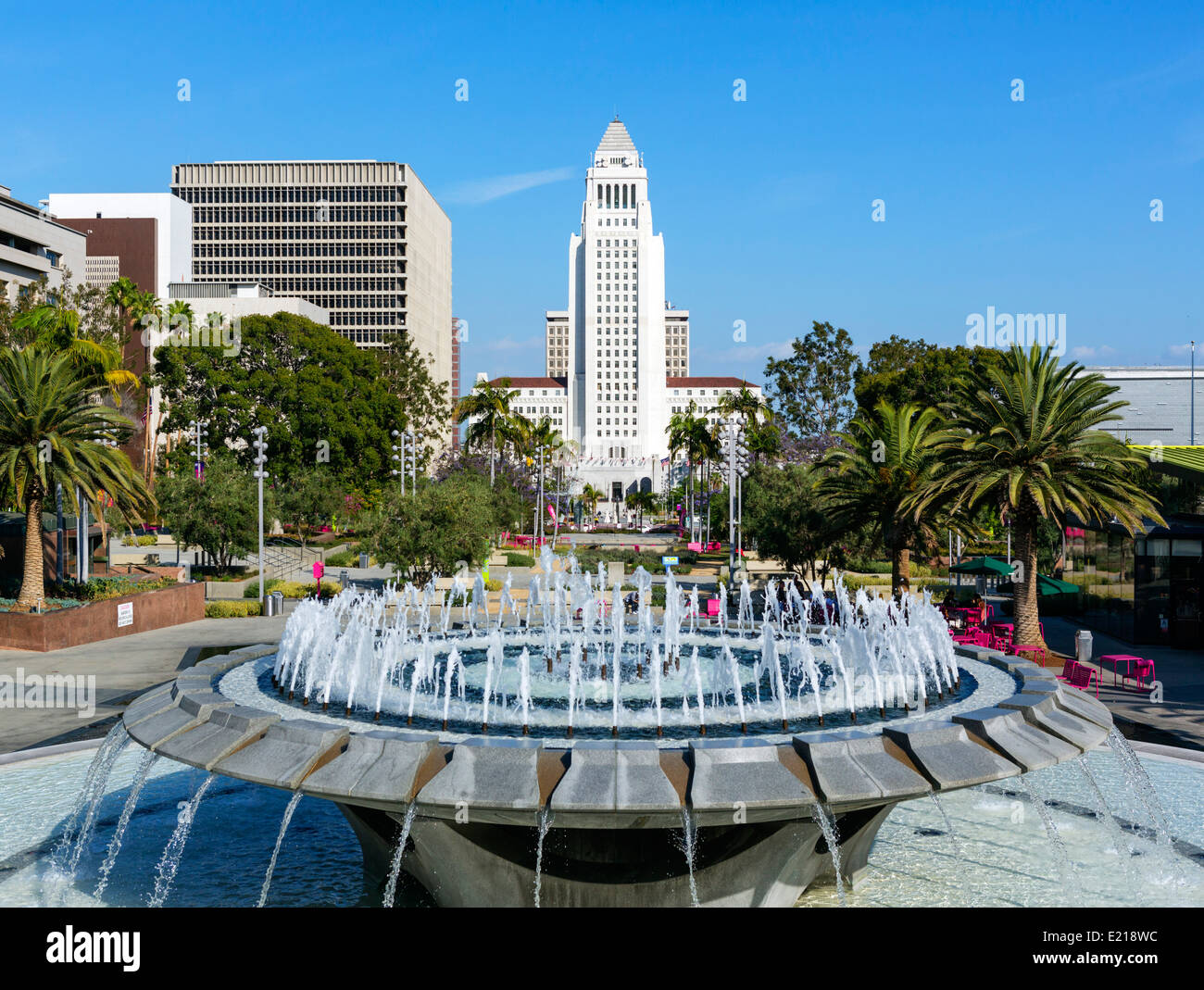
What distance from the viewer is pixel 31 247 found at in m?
70.9

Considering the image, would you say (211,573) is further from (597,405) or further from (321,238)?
(597,405)

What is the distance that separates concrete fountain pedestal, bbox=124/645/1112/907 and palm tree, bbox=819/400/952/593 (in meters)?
16.9

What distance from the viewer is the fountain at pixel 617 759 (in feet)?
23.4

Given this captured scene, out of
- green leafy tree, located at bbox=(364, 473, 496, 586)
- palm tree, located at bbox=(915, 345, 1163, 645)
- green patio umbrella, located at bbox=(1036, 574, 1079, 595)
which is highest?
palm tree, located at bbox=(915, 345, 1163, 645)

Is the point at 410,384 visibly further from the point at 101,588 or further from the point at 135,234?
the point at 101,588

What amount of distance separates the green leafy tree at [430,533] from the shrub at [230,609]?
4.69 m

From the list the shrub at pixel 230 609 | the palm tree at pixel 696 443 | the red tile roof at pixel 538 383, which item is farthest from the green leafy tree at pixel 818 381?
the red tile roof at pixel 538 383

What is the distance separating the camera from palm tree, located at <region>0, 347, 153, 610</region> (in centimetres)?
2550

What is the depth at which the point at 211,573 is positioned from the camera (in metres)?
43.5

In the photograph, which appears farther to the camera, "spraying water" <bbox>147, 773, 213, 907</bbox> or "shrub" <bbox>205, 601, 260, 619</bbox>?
"shrub" <bbox>205, 601, 260, 619</bbox>

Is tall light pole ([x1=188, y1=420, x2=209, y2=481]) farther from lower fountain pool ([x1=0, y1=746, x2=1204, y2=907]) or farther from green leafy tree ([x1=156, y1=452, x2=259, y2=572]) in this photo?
lower fountain pool ([x1=0, y1=746, x2=1204, y2=907])

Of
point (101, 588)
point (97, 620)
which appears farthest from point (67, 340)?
point (97, 620)

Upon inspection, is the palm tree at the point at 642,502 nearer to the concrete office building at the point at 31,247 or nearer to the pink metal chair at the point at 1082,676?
the concrete office building at the point at 31,247

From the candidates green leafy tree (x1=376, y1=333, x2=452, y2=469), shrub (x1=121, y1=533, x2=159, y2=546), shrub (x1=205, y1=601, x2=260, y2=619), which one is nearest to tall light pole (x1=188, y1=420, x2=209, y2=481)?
shrub (x1=121, y1=533, x2=159, y2=546)
